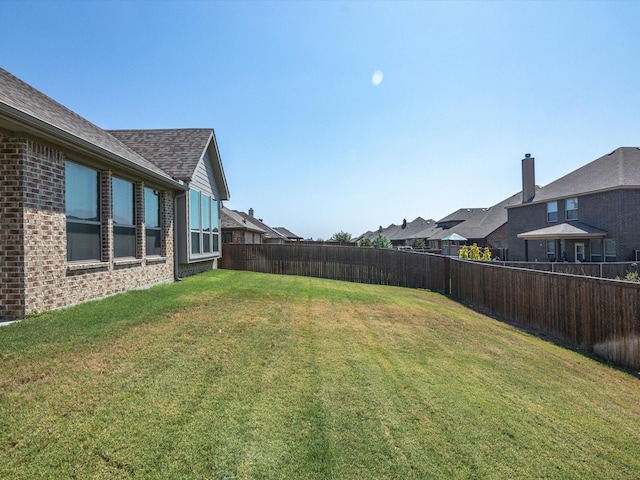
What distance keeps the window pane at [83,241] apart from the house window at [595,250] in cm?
2704

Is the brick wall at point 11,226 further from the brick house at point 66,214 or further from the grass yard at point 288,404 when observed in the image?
the grass yard at point 288,404

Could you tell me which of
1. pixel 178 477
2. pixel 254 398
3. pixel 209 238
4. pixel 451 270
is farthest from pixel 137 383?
pixel 451 270

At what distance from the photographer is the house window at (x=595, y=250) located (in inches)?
871

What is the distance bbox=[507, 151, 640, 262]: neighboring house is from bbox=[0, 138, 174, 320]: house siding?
26.1 meters

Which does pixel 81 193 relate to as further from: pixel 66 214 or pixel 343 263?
pixel 343 263

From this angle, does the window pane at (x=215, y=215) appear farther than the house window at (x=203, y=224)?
Yes

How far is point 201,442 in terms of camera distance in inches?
112

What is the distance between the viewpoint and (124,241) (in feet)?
28.2

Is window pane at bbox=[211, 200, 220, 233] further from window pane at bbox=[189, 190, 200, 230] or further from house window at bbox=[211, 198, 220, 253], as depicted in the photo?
window pane at bbox=[189, 190, 200, 230]

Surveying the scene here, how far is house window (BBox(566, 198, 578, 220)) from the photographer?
23.8 metres

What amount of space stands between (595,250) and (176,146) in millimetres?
25732

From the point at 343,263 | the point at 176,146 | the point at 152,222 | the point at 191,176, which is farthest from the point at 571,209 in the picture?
the point at 152,222

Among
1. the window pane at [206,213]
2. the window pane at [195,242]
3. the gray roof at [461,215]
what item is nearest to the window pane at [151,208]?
the window pane at [195,242]

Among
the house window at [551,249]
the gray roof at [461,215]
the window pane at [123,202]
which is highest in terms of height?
the gray roof at [461,215]
